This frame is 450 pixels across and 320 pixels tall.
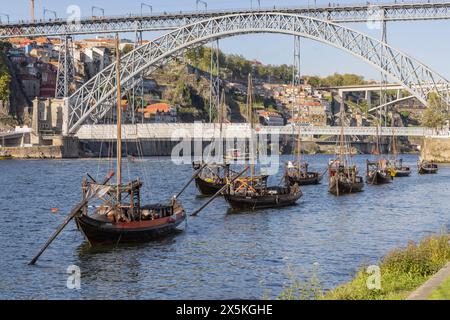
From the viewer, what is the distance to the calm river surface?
81.4 ft

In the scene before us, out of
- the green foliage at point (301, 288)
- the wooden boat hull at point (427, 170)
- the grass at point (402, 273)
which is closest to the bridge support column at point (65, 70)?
the wooden boat hull at point (427, 170)

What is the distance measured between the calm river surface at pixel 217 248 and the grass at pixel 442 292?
751 cm

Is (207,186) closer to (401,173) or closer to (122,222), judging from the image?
(122,222)

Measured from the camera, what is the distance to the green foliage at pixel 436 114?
113250mm

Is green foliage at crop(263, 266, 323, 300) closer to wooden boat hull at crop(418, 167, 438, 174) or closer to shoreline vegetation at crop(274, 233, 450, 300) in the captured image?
shoreline vegetation at crop(274, 233, 450, 300)

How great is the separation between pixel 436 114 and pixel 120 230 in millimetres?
91001

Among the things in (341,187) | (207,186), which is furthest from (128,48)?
(207,186)

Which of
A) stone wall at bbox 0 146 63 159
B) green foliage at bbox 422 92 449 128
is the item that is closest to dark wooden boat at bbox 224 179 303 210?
green foliage at bbox 422 92 449 128

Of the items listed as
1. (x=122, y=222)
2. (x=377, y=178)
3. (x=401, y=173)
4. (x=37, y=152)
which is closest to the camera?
(x=122, y=222)

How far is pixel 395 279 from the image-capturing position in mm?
20562

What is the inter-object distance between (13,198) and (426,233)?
99.4 ft

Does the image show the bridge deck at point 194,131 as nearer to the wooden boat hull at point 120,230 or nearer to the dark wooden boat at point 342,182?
the dark wooden boat at point 342,182

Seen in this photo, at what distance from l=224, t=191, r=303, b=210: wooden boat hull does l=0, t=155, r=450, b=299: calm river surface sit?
898mm
